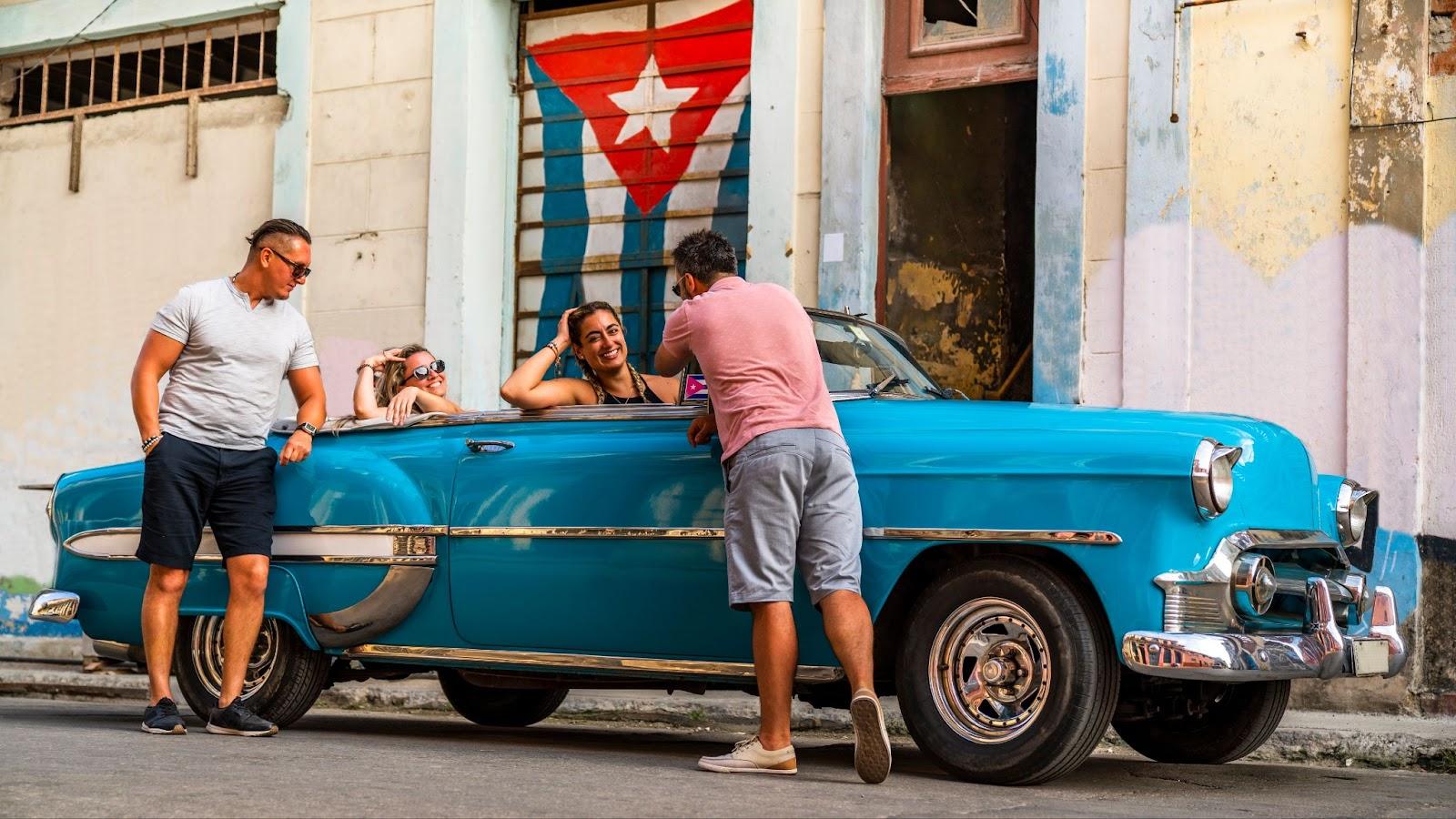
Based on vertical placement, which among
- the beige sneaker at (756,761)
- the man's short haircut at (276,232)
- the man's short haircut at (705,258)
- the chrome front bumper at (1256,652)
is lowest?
the beige sneaker at (756,761)

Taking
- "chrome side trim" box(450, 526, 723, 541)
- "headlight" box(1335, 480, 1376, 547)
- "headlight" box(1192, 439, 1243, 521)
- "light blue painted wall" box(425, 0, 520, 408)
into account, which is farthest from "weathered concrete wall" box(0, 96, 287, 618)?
"headlight" box(1192, 439, 1243, 521)

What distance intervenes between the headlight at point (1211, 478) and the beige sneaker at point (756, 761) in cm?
140

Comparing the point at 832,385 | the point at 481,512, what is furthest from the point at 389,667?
the point at 832,385

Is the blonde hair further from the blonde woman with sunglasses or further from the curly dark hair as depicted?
the curly dark hair

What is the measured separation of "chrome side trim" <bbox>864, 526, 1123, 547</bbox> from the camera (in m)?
A: 4.82

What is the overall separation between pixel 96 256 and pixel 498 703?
21.7 ft

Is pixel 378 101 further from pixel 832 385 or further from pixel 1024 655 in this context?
pixel 1024 655

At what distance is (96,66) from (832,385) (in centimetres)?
886

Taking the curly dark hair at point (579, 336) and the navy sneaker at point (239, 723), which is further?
the curly dark hair at point (579, 336)

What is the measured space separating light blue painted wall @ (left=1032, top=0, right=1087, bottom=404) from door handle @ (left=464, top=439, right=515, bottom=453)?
3.78m

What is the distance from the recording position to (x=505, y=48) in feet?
36.7

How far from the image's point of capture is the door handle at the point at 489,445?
5957 mm

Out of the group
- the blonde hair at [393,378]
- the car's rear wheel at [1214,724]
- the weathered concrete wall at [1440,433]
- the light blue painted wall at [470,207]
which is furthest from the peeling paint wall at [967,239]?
the car's rear wheel at [1214,724]

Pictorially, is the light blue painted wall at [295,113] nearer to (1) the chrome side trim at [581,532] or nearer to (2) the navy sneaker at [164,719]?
(2) the navy sneaker at [164,719]
